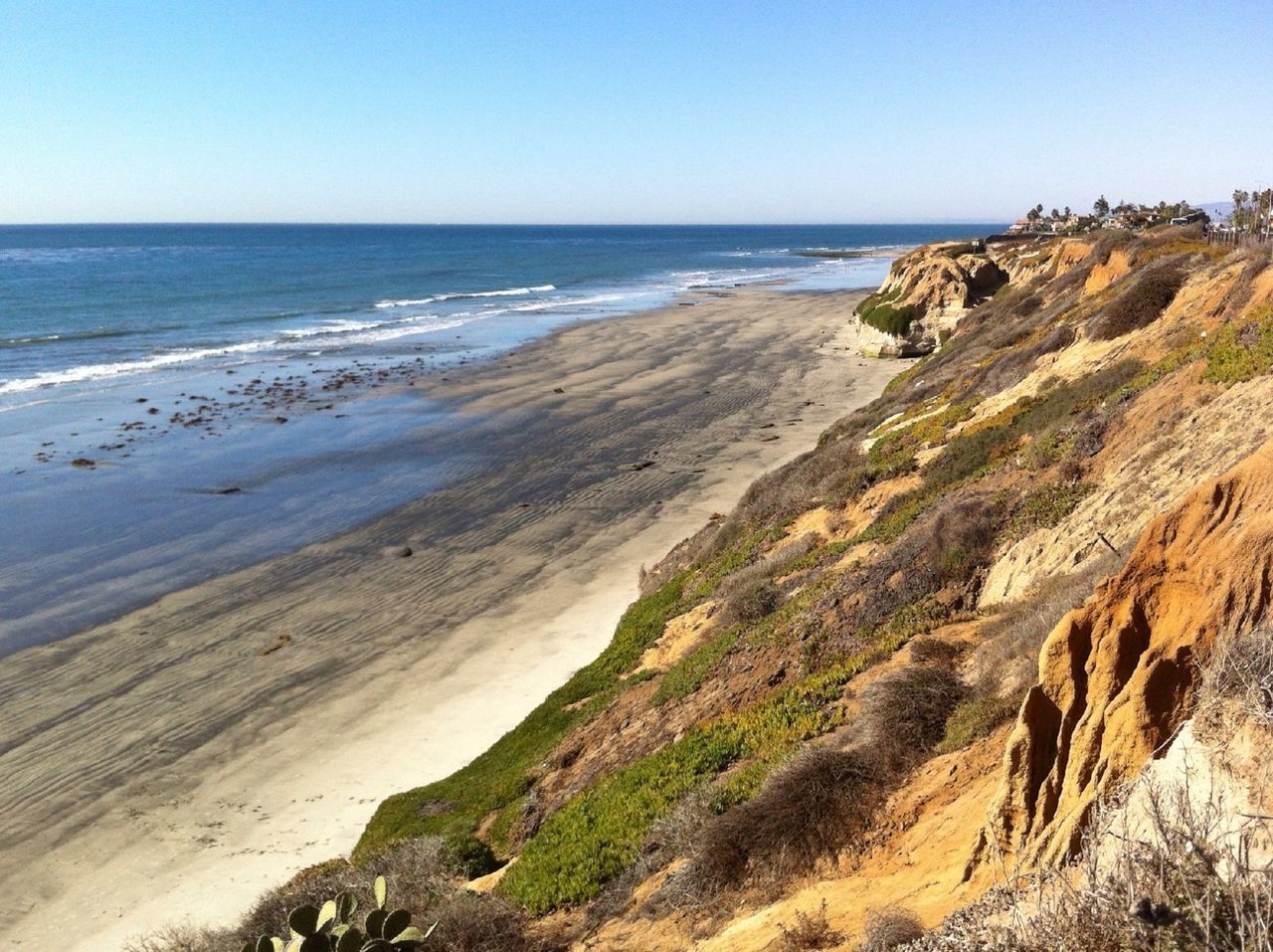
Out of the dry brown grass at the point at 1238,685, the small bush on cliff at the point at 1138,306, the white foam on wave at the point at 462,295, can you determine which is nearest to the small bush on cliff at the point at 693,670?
the dry brown grass at the point at 1238,685

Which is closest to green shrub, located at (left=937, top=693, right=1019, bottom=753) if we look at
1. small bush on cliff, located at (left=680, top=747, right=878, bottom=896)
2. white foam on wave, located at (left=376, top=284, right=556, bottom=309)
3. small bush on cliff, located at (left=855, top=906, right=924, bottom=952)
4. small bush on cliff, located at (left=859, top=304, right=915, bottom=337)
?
small bush on cliff, located at (left=680, top=747, right=878, bottom=896)

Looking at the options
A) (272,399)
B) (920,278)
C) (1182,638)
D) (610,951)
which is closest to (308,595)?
(610,951)

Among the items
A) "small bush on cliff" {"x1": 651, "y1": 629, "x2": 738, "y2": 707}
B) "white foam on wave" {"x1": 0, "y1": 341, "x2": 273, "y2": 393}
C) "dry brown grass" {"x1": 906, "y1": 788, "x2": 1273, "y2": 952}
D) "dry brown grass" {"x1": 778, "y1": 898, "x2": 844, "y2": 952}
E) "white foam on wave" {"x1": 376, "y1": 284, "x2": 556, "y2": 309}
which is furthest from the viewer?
"white foam on wave" {"x1": 376, "y1": 284, "x2": 556, "y2": 309}

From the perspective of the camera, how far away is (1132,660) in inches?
261

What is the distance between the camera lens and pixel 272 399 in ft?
148

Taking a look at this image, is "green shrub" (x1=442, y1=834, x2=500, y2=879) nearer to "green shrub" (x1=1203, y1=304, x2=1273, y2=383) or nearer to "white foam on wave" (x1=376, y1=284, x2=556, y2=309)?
"green shrub" (x1=1203, y1=304, x2=1273, y2=383)

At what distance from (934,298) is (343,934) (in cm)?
4949

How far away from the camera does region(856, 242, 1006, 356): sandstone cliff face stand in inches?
1987

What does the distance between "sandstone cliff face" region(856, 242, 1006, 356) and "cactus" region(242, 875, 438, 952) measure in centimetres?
4624

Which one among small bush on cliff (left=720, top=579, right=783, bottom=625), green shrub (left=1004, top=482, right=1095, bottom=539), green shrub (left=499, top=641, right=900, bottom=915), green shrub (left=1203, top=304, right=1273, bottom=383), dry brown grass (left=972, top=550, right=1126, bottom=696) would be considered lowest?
green shrub (left=499, top=641, right=900, bottom=915)

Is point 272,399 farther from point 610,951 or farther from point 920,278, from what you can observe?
point 610,951

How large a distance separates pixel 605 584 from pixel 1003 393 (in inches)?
409

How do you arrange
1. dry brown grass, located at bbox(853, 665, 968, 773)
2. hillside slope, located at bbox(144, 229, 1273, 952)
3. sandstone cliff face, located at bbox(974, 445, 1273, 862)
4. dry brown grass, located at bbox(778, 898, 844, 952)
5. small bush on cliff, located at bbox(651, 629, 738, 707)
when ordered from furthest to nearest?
small bush on cliff, located at bbox(651, 629, 738, 707) → dry brown grass, located at bbox(853, 665, 968, 773) → dry brown grass, located at bbox(778, 898, 844, 952) → hillside slope, located at bbox(144, 229, 1273, 952) → sandstone cliff face, located at bbox(974, 445, 1273, 862)

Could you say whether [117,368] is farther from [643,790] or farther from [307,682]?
[643,790]
